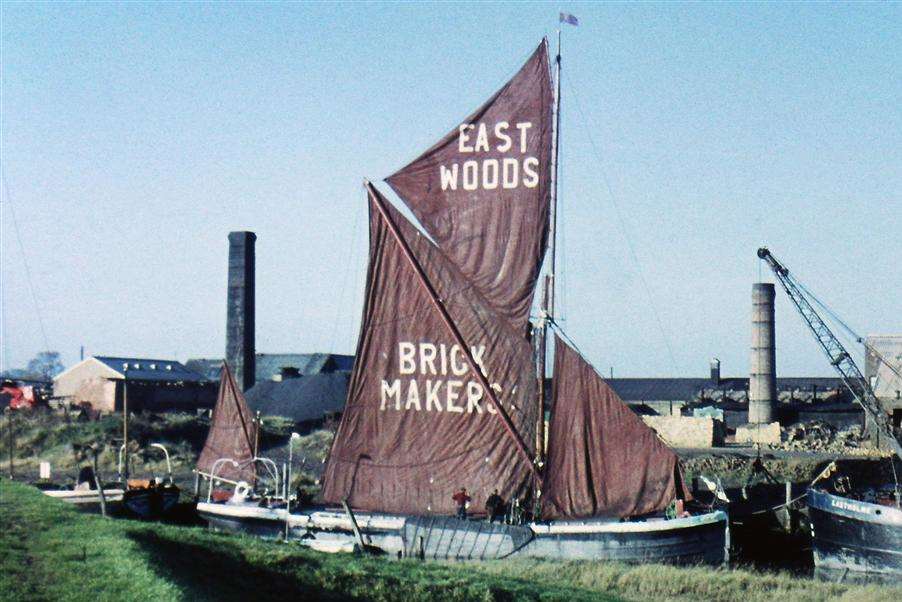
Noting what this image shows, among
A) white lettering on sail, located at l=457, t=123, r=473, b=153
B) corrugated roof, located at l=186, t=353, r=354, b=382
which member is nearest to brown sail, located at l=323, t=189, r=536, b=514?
white lettering on sail, located at l=457, t=123, r=473, b=153

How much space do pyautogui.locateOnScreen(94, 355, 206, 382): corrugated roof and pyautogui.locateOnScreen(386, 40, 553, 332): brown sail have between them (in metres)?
48.2

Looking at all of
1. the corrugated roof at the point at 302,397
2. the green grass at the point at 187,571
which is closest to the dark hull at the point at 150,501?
the green grass at the point at 187,571

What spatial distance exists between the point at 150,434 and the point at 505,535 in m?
35.9

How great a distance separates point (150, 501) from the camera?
38.0 metres

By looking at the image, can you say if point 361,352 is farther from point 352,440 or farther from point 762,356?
point 762,356

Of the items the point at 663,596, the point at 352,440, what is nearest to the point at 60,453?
the point at 352,440

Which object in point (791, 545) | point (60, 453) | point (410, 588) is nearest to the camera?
point (410, 588)

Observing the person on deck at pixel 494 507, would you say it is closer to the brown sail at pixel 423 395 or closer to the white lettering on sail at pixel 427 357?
the brown sail at pixel 423 395

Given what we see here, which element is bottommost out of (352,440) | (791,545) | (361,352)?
(791,545)

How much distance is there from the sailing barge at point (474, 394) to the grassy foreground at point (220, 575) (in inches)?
217

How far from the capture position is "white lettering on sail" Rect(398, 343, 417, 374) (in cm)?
3519

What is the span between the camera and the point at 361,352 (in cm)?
3612

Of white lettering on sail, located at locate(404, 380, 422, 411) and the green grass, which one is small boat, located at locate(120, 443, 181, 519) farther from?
the green grass

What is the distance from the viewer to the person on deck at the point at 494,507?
32719mm
